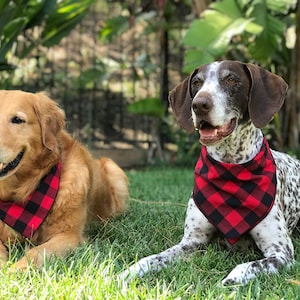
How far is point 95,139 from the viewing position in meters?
10.6

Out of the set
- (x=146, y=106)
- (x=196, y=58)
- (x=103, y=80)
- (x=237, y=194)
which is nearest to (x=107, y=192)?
(x=237, y=194)

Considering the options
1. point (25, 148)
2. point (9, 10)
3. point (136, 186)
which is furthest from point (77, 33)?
point (25, 148)

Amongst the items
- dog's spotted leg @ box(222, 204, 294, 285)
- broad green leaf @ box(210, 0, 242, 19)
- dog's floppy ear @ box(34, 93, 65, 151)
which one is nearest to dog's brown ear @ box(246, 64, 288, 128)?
dog's spotted leg @ box(222, 204, 294, 285)

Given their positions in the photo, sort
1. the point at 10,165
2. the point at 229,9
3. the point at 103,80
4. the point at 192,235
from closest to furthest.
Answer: the point at 10,165 < the point at 192,235 < the point at 229,9 < the point at 103,80

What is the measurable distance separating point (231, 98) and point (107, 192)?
1591mm

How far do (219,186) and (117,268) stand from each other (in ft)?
2.88

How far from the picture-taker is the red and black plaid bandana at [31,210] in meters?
3.80

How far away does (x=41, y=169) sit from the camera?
3877 mm

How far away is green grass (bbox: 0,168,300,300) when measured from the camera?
268 centimetres

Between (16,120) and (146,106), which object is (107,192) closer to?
(16,120)

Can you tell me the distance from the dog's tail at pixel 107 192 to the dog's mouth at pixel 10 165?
81 cm

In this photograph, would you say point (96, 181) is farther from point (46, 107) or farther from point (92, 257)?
point (92, 257)

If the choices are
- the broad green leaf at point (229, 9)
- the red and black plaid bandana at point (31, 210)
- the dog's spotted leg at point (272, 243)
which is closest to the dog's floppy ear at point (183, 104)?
the dog's spotted leg at point (272, 243)

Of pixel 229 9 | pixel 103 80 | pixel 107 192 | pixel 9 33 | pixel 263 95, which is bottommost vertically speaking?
pixel 103 80
